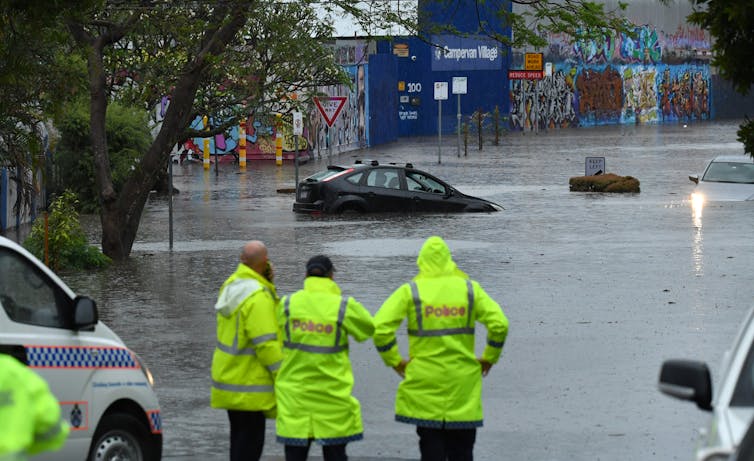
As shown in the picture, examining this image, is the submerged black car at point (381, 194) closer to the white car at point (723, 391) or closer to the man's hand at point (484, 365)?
the man's hand at point (484, 365)

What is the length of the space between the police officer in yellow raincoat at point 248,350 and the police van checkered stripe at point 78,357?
51 cm

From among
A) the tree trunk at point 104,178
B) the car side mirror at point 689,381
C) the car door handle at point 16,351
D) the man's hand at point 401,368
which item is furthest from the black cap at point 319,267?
the tree trunk at point 104,178

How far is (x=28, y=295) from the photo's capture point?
7.85m

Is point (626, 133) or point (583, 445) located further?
point (626, 133)

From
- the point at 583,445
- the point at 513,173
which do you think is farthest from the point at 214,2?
the point at 513,173

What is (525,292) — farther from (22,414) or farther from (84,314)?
(22,414)

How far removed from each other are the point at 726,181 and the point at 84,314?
26.0 metres

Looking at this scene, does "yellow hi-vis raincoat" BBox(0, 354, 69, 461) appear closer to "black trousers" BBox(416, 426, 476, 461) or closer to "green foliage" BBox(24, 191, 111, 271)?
"black trousers" BBox(416, 426, 476, 461)

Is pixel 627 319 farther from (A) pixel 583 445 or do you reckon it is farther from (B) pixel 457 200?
(B) pixel 457 200

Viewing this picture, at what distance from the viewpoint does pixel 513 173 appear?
4362 centimetres

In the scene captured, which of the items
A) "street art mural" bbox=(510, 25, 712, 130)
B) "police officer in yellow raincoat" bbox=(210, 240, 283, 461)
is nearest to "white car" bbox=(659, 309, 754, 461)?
"police officer in yellow raincoat" bbox=(210, 240, 283, 461)

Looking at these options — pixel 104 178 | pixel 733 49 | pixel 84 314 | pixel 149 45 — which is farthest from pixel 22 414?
pixel 149 45

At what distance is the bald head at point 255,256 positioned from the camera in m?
8.49

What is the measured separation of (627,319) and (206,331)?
4.36 m
